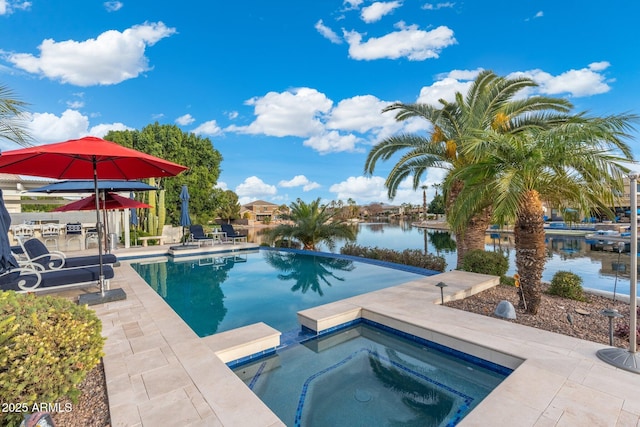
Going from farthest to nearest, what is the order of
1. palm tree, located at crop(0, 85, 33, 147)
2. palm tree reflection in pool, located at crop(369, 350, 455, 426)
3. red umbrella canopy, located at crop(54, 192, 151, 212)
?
1. red umbrella canopy, located at crop(54, 192, 151, 212)
2. palm tree, located at crop(0, 85, 33, 147)
3. palm tree reflection in pool, located at crop(369, 350, 455, 426)

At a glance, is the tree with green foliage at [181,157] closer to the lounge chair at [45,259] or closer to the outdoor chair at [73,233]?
the outdoor chair at [73,233]

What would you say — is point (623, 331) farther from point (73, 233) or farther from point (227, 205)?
point (227, 205)

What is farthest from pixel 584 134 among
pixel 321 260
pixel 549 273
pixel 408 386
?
pixel 321 260

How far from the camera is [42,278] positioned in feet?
18.5

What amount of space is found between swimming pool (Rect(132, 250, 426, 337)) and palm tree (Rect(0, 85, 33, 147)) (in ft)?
14.3

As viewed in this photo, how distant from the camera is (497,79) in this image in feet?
32.6

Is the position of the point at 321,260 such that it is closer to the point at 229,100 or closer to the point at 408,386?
the point at 408,386

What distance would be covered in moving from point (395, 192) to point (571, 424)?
31.3 feet

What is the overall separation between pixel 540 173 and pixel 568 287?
3099mm

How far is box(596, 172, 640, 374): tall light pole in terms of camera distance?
335cm

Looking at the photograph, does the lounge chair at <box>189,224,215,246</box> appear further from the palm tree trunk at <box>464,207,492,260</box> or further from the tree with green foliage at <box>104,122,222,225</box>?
the tree with green foliage at <box>104,122,222,225</box>

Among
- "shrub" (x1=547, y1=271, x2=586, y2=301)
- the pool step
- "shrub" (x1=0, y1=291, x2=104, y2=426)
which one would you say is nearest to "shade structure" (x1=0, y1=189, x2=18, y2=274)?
"shrub" (x1=0, y1=291, x2=104, y2=426)

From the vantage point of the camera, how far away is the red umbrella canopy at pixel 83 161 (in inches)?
173

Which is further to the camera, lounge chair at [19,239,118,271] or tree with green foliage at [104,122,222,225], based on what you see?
tree with green foliage at [104,122,222,225]
